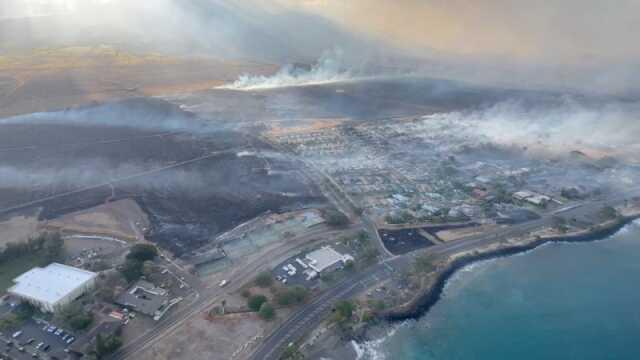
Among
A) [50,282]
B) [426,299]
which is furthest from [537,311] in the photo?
[50,282]

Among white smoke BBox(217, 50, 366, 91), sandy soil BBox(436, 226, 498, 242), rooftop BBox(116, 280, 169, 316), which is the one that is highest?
white smoke BBox(217, 50, 366, 91)

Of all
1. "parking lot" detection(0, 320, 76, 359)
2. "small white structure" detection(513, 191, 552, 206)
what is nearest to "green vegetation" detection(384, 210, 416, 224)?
"small white structure" detection(513, 191, 552, 206)

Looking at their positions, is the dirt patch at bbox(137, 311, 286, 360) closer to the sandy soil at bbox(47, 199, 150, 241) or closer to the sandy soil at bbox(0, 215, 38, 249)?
the sandy soil at bbox(47, 199, 150, 241)

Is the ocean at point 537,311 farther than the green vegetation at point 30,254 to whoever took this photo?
No

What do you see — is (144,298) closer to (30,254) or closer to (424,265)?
(30,254)

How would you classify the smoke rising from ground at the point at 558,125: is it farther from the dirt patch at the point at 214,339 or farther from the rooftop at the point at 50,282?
the rooftop at the point at 50,282

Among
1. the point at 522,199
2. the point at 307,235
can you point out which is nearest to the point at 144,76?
the point at 307,235

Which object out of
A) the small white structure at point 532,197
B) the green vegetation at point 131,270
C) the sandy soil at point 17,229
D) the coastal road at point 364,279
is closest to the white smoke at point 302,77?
the sandy soil at point 17,229
